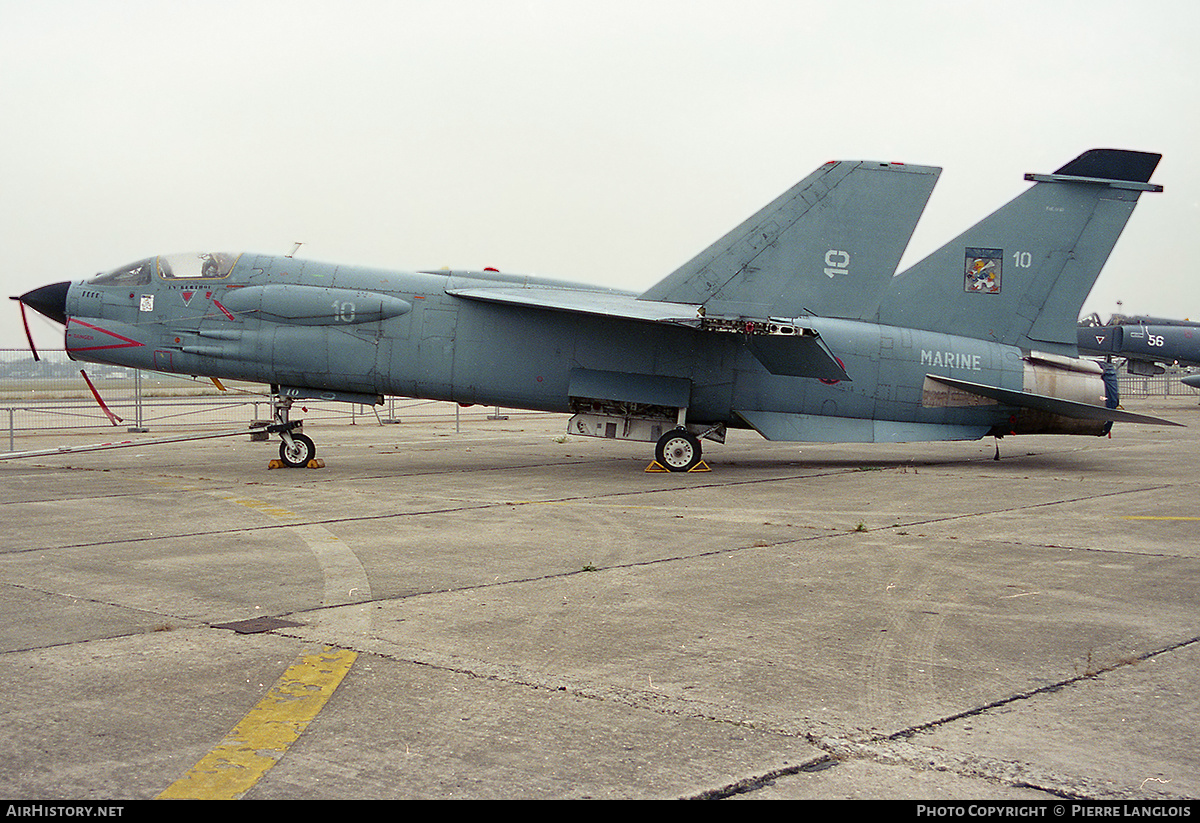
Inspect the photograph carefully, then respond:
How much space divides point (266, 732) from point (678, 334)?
11778mm

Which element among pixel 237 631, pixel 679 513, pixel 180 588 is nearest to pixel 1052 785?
pixel 237 631

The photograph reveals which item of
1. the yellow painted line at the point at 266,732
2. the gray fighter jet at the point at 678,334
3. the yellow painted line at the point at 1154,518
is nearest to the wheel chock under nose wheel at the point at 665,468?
the gray fighter jet at the point at 678,334

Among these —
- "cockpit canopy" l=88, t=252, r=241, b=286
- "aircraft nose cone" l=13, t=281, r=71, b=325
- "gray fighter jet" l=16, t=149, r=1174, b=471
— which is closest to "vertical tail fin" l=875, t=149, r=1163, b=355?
"gray fighter jet" l=16, t=149, r=1174, b=471

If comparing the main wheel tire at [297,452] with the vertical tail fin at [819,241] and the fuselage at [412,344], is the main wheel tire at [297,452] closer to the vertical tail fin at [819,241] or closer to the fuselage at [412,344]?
the fuselage at [412,344]

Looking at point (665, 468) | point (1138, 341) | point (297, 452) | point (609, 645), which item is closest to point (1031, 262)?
point (665, 468)

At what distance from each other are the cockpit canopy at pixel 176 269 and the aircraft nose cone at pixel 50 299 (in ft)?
1.63

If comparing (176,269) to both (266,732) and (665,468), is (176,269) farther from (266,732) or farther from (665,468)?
(266,732)

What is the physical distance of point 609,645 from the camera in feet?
17.3

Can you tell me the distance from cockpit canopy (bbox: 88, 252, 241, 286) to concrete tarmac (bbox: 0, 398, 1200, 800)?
4.60m

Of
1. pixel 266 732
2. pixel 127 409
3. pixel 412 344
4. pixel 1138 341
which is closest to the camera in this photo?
pixel 266 732

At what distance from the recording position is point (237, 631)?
219 inches

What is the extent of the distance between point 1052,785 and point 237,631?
14.3 ft

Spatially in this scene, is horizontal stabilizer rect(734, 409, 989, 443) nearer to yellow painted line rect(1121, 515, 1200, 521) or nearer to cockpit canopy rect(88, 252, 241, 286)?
yellow painted line rect(1121, 515, 1200, 521)

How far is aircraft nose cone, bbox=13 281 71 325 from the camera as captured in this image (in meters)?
15.1
